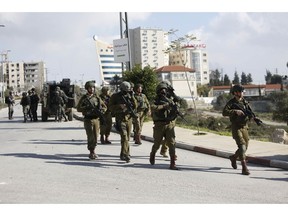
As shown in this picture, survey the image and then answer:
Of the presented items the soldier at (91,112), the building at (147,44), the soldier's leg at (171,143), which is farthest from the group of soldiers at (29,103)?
the building at (147,44)

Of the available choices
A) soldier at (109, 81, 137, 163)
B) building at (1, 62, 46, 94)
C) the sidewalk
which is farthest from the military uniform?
building at (1, 62, 46, 94)

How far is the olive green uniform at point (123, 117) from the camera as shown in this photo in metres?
9.10

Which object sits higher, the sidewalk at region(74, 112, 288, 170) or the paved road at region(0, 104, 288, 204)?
the sidewalk at region(74, 112, 288, 170)

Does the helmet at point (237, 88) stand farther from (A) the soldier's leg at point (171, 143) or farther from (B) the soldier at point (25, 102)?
(B) the soldier at point (25, 102)

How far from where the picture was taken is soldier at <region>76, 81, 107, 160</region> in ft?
31.0

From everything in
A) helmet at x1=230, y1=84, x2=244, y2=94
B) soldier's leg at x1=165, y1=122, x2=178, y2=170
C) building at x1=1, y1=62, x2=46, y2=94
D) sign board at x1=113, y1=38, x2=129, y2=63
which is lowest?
soldier's leg at x1=165, y1=122, x2=178, y2=170

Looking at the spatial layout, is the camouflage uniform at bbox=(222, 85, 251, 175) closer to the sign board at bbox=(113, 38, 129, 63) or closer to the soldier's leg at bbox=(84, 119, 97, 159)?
the soldier's leg at bbox=(84, 119, 97, 159)

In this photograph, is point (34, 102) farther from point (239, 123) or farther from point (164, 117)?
point (239, 123)

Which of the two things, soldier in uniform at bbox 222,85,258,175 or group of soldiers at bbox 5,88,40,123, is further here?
group of soldiers at bbox 5,88,40,123

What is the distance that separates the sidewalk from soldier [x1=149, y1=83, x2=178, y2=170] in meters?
2.20

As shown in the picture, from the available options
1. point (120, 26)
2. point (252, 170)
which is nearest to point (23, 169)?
point (252, 170)

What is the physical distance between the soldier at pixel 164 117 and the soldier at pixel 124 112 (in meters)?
0.77
